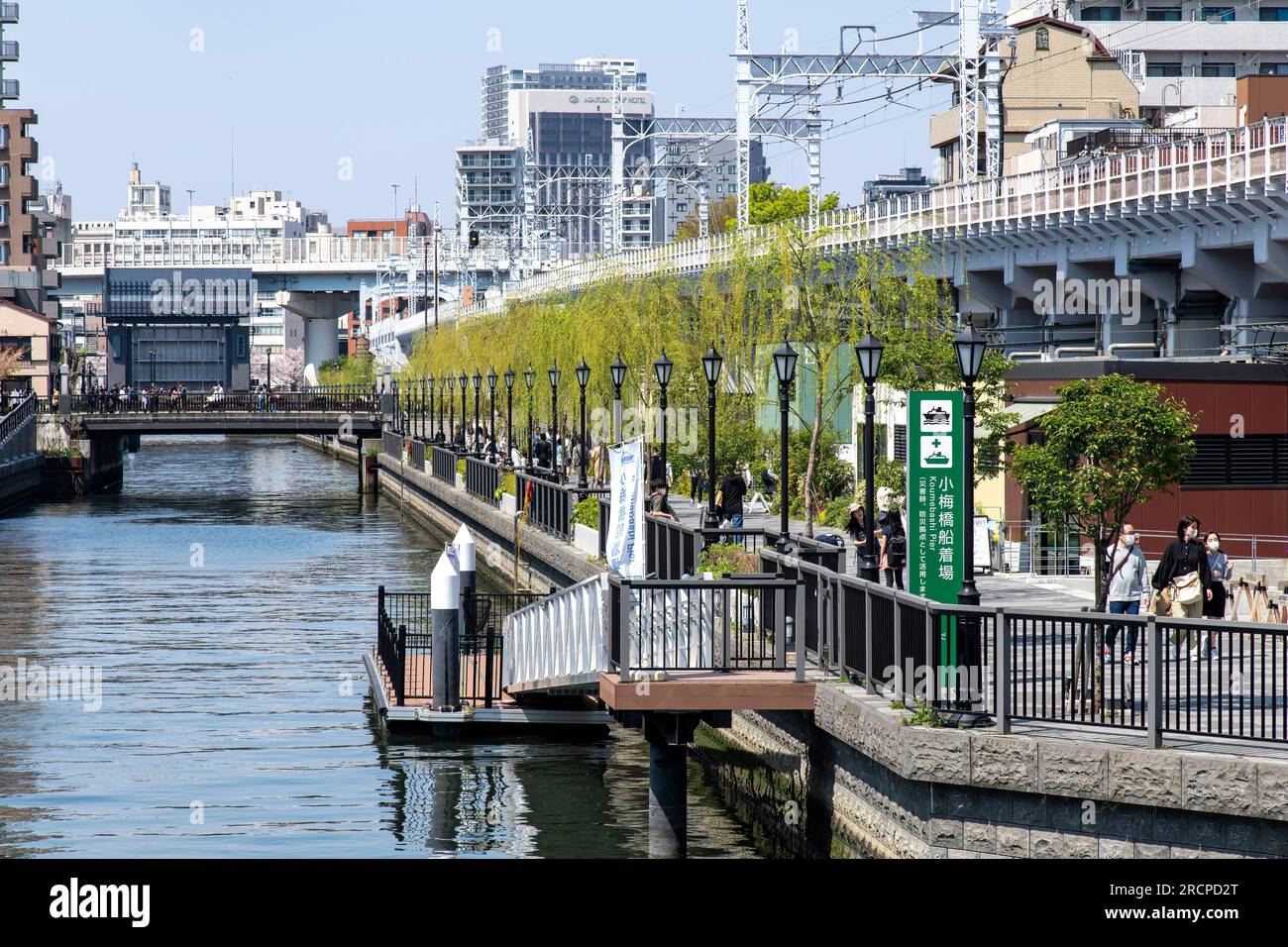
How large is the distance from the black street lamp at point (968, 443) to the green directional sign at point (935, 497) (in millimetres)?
157

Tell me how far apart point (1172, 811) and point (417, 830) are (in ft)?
32.9

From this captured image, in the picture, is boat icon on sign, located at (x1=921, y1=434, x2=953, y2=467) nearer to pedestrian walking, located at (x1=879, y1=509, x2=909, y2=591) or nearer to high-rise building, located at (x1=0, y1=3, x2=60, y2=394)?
A: pedestrian walking, located at (x1=879, y1=509, x2=909, y2=591)

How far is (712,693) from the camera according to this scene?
695 inches

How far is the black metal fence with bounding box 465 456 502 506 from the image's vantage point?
52906 mm

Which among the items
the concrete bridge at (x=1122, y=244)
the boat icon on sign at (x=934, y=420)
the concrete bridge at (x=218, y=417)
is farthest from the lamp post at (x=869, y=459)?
the concrete bridge at (x=218, y=417)

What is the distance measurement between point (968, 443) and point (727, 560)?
746 cm

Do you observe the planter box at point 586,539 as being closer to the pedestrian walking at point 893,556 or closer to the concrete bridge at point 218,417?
the pedestrian walking at point 893,556

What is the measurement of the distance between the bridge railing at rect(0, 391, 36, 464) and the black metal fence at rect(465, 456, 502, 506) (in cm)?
2572

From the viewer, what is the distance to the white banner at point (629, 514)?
75.8 feet

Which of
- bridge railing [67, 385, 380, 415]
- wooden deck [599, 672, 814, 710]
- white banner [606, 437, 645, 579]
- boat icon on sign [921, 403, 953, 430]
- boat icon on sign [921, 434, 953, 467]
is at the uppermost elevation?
bridge railing [67, 385, 380, 415]

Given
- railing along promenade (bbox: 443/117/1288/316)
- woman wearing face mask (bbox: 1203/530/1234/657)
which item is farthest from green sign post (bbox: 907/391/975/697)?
railing along promenade (bbox: 443/117/1288/316)

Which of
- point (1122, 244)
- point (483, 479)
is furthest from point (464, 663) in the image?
point (483, 479)
